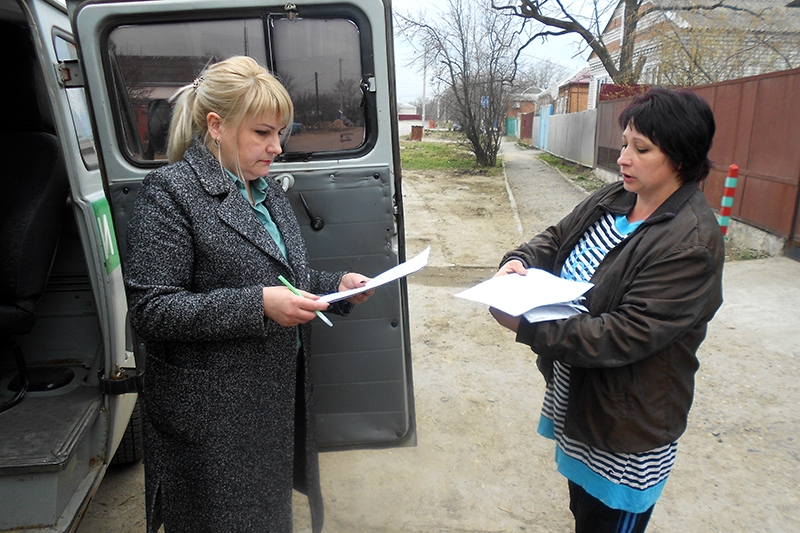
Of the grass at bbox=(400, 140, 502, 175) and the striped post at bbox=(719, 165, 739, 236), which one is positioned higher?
the striped post at bbox=(719, 165, 739, 236)

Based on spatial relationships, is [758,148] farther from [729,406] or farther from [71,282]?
[71,282]

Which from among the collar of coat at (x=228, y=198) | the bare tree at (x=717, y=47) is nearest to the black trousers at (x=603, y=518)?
the collar of coat at (x=228, y=198)

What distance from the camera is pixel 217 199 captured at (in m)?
1.59

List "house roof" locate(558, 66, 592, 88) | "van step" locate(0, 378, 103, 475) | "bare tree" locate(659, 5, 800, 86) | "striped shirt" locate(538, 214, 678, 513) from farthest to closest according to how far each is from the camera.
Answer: "house roof" locate(558, 66, 592, 88)
"bare tree" locate(659, 5, 800, 86)
"van step" locate(0, 378, 103, 475)
"striped shirt" locate(538, 214, 678, 513)

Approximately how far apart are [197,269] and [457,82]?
1968 centimetres

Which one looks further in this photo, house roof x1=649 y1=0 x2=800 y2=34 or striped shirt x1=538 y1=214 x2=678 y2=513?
house roof x1=649 y1=0 x2=800 y2=34

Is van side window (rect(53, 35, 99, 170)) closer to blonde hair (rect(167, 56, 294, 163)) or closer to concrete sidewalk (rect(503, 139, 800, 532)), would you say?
blonde hair (rect(167, 56, 294, 163))

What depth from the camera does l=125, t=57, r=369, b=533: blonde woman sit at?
1.51 metres

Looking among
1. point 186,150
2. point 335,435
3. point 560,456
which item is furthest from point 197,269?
point 560,456

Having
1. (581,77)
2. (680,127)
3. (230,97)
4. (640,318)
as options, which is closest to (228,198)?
(230,97)

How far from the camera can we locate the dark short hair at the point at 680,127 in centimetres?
162

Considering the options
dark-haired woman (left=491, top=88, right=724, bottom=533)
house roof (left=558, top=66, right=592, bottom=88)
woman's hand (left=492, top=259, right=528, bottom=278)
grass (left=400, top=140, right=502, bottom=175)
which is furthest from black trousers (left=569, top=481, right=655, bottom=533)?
house roof (left=558, top=66, right=592, bottom=88)

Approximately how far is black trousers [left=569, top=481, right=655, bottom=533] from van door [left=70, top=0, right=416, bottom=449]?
32.2 inches

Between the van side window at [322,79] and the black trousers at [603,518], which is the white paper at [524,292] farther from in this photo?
the van side window at [322,79]
